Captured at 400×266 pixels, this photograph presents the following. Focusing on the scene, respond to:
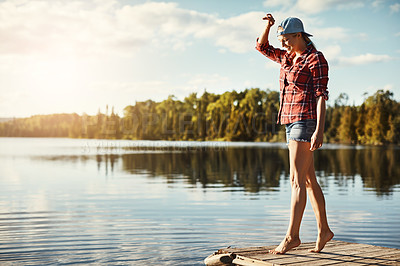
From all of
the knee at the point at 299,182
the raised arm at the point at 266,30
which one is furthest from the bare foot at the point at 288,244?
the raised arm at the point at 266,30

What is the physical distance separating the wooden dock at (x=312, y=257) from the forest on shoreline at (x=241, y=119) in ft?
299

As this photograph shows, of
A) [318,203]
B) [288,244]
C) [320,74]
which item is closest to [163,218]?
[288,244]

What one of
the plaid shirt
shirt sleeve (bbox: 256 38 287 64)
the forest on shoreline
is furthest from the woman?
the forest on shoreline

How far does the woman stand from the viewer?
529 cm

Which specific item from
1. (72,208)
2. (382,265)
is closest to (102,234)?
(72,208)

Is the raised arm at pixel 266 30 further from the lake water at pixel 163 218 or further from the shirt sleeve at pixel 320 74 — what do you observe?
the lake water at pixel 163 218

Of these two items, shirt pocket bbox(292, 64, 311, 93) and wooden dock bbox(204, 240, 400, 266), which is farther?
shirt pocket bbox(292, 64, 311, 93)

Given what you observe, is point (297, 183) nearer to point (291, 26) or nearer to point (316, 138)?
point (316, 138)

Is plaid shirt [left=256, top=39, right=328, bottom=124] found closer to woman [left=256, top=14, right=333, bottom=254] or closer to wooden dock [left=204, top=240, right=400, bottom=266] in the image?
woman [left=256, top=14, right=333, bottom=254]

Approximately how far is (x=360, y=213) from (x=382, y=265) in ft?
21.2

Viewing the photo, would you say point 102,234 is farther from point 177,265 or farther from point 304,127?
point 304,127

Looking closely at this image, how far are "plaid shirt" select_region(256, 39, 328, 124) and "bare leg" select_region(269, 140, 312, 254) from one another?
1.02ft

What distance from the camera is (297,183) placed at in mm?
5441

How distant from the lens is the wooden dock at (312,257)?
5199 mm
